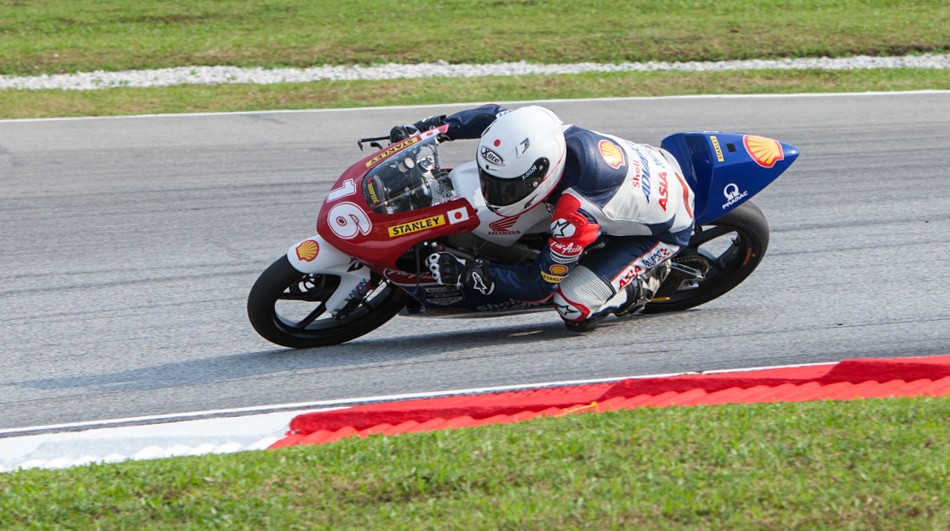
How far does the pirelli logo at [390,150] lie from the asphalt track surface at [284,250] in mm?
1136

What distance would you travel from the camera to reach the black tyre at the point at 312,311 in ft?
21.0

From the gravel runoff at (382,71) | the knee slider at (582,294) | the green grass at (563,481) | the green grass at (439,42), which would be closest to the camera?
the green grass at (563,481)

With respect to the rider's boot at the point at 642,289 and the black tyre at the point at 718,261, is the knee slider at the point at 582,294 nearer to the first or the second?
the rider's boot at the point at 642,289

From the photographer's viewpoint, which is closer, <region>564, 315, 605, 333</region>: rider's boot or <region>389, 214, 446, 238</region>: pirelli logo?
<region>389, 214, 446, 238</region>: pirelli logo

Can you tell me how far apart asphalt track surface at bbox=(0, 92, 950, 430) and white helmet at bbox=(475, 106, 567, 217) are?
1.00 meters

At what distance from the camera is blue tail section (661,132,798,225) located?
6.82 m

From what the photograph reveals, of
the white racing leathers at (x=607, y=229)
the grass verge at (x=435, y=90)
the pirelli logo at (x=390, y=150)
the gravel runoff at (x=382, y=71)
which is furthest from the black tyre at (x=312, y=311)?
the gravel runoff at (x=382, y=71)

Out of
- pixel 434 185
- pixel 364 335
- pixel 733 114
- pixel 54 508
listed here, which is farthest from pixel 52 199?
pixel 733 114

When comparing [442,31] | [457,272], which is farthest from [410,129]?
[442,31]

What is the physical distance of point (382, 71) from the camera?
50.3 ft

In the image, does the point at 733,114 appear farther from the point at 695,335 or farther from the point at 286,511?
the point at 286,511

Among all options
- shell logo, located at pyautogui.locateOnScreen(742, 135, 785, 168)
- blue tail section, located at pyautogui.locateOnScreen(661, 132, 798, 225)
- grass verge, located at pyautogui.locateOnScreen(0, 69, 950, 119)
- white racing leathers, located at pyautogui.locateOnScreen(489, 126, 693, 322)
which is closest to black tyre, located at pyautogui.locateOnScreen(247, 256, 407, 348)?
white racing leathers, located at pyautogui.locateOnScreen(489, 126, 693, 322)

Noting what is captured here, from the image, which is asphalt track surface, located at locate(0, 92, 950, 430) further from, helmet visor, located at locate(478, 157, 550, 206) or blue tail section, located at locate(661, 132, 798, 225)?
helmet visor, located at locate(478, 157, 550, 206)

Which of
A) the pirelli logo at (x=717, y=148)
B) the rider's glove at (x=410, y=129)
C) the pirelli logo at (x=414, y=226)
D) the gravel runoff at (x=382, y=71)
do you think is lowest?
the gravel runoff at (x=382, y=71)
